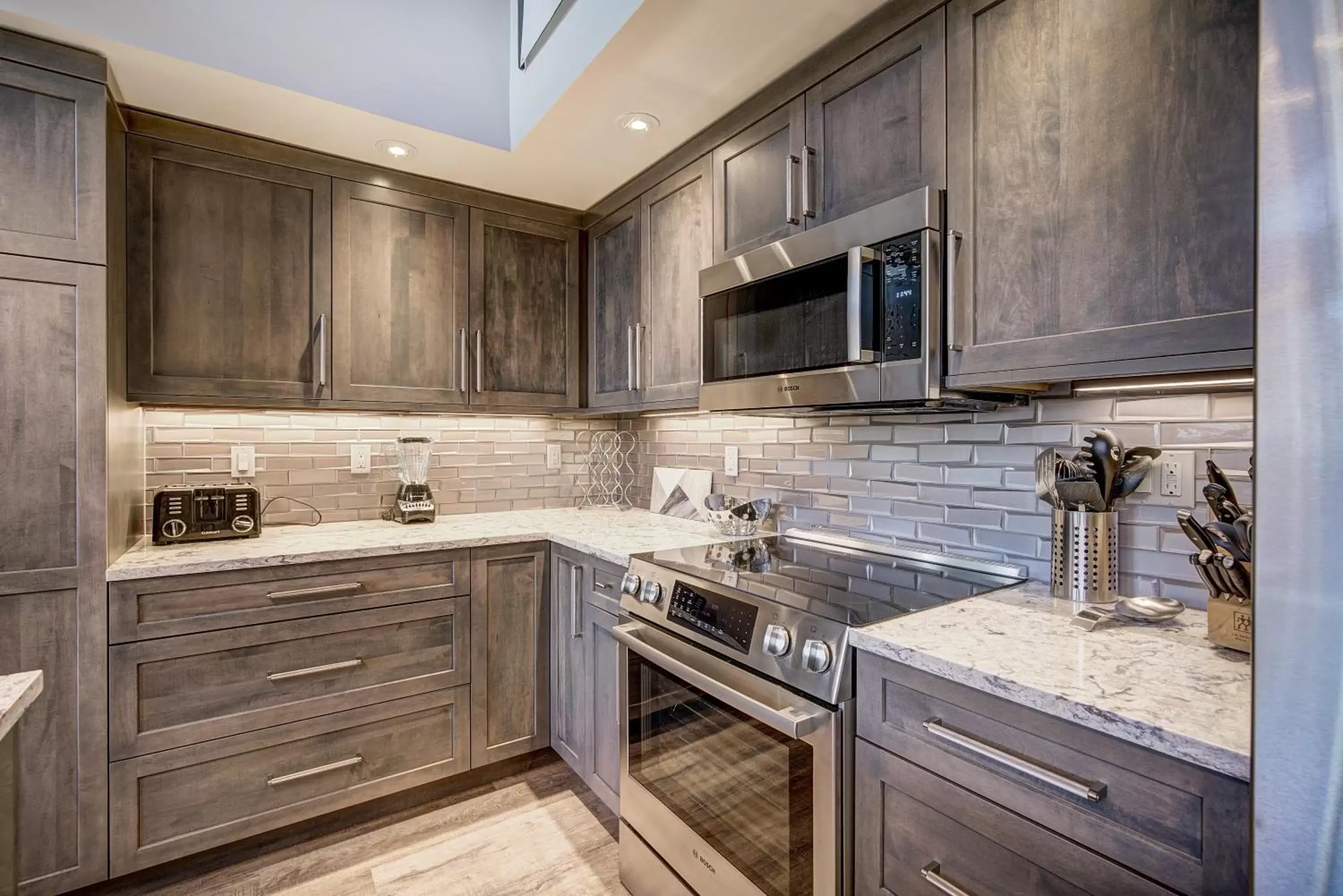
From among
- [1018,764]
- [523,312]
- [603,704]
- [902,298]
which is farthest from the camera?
[523,312]

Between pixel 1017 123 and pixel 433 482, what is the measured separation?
8.17 ft

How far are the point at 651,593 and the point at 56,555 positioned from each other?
1647 millimetres

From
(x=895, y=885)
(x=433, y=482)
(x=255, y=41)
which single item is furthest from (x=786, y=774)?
(x=255, y=41)

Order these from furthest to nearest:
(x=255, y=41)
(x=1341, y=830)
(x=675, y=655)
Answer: (x=255, y=41) → (x=675, y=655) → (x=1341, y=830)

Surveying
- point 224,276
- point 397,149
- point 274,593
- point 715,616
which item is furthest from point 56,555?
point 715,616

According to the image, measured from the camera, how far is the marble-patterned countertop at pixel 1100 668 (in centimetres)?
75

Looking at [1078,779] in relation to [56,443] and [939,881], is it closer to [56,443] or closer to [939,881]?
[939,881]

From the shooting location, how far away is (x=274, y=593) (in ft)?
6.30

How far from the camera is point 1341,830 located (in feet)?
1.70

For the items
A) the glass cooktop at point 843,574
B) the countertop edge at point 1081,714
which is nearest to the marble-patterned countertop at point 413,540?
the glass cooktop at point 843,574

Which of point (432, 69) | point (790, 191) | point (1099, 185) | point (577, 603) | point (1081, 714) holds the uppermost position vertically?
point (432, 69)

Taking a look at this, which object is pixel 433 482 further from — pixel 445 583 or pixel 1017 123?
pixel 1017 123

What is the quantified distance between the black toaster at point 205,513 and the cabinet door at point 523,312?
2.96ft

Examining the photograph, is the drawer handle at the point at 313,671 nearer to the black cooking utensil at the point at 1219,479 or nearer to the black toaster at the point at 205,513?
the black toaster at the point at 205,513
